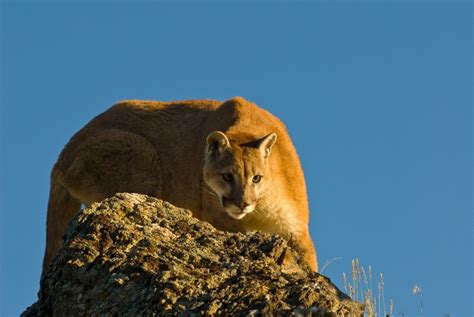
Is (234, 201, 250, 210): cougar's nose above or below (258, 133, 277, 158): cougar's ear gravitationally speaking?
below

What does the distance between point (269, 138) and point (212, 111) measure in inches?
63.9

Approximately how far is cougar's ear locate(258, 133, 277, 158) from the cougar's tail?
2.75 metres

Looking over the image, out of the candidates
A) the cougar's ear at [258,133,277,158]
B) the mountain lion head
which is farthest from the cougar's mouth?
the cougar's ear at [258,133,277,158]

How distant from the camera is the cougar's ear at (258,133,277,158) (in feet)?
42.5

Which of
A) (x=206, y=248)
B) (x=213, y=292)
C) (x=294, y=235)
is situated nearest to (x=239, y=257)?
(x=206, y=248)

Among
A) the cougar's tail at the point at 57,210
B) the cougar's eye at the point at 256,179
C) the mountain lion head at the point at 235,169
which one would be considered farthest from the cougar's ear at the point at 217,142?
the cougar's tail at the point at 57,210

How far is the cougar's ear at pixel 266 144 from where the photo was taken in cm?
1295

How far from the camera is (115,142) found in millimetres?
14078

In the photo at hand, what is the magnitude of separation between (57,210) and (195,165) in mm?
2107

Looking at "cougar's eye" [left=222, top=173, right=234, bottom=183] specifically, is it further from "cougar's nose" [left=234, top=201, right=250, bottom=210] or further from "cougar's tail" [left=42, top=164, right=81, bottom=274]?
"cougar's tail" [left=42, top=164, right=81, bottom=274]

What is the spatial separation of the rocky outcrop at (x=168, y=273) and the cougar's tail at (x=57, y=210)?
5.86m

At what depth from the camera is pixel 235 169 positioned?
13000 millimetres

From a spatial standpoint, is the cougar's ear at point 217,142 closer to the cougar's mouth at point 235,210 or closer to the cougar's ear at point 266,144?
the cougar's ear at point 266,144

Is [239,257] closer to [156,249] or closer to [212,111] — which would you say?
[156,249]
